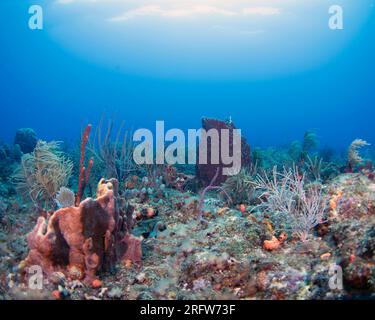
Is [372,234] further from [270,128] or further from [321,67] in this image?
[270,128]

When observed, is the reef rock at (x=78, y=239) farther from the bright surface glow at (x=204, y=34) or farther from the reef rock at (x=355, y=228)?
the bright surface glow at (x=204, y=34)

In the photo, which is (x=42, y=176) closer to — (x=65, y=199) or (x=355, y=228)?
(x=65, y=199)

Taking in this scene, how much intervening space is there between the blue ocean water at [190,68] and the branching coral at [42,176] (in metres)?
36.2

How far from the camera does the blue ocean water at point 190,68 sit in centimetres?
6456

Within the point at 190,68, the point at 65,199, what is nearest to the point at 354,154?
the point at 65,199

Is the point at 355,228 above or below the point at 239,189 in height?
below

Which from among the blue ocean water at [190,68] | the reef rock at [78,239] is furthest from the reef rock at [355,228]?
the blue ocean water at [190,68]

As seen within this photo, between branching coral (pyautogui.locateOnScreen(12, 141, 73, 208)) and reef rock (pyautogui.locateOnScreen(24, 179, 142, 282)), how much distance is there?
8.56 ft

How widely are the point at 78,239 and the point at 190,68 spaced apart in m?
114

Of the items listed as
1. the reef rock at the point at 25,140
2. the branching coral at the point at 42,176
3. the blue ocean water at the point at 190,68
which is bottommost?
the branching coral at the point at 42,176

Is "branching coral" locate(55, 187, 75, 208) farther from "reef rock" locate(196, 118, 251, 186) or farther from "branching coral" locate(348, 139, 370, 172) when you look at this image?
"branching coral" locate(348, 139, 370, 172)

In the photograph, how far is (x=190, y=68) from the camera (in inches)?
4434

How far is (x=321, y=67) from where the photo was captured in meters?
105

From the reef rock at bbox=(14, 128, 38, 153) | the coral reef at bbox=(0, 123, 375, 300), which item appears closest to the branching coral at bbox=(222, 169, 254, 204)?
the coral reef at bbox=(0, 123, 375, 300)
